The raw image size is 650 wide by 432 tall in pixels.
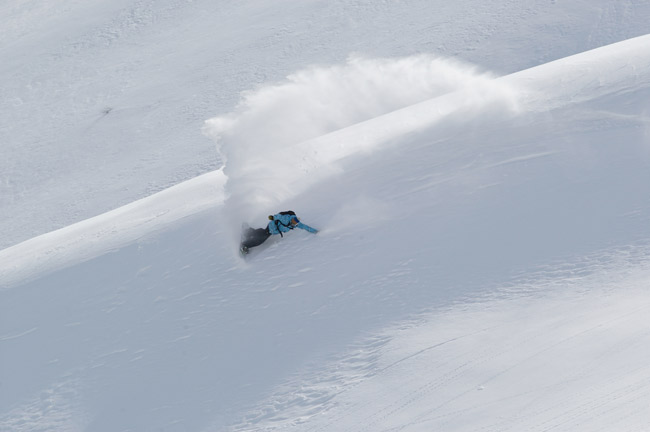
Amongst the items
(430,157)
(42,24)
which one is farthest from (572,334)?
(42,24)

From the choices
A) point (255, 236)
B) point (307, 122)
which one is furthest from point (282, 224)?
point (307, 122)

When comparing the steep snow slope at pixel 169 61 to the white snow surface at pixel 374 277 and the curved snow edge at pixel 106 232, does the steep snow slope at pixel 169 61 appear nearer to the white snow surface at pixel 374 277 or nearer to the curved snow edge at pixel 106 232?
the white snow surface at pixel 374 277

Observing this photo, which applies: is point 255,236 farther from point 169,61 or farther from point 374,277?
point 169,61

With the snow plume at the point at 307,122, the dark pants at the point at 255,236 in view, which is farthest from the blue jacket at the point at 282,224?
the snow plume at the point at 307,122

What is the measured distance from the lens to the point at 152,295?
15.6 metres

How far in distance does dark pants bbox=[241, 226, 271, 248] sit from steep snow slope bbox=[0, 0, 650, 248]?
1006cm

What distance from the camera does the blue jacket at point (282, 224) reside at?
48.7ft

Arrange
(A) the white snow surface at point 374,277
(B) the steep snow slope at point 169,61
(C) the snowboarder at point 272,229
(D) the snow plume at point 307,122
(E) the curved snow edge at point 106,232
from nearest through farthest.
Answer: (A) the white snow surface at point 374,277 → (C) the snowboarder at point 272,229 → (D) the snow plume at point 307,122 → (E) the curved snow edge at point 106,232 → (B) the steep snow slope at point 169,61

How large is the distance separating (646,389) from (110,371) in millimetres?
10274

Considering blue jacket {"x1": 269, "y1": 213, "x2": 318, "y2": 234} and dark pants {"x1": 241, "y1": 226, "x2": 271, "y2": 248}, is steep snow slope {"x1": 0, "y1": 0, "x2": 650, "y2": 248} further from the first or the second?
blue jacket {"x1": 269, "y1": 213, "x2": 318, "y2": 234}

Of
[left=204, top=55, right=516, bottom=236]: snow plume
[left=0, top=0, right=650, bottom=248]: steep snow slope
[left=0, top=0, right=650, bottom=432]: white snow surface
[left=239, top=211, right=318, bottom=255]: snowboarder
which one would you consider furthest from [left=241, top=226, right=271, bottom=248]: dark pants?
[left=0, top=0, right=650, bottom=248]: steep snow slope

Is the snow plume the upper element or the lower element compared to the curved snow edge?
upper

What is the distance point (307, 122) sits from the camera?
20547mm

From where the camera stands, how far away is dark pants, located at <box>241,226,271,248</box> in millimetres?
15273
